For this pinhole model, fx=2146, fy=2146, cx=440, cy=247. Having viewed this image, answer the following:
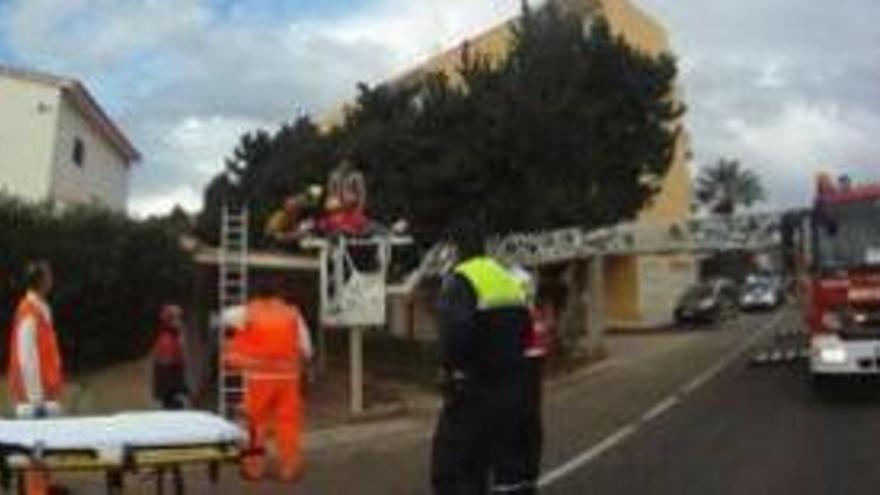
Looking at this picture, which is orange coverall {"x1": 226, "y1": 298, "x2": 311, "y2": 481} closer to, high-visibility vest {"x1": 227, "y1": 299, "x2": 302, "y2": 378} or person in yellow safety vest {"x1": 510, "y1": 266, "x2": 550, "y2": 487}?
high-visibility vest {"x1": 227, "y1": 299, "x2": 302, "y2": 378}

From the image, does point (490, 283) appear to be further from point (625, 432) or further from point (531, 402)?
point (625, 432)

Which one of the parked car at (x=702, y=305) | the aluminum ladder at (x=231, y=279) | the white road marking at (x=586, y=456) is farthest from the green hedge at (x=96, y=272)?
the parked car at (x=702, y=305)

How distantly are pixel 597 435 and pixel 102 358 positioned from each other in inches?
475

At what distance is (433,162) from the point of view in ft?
168

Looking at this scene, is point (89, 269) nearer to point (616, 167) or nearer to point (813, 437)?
point (813, 437)

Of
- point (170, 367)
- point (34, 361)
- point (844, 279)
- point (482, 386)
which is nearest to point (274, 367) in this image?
point (34, 361)

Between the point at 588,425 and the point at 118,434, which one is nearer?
the point at 118,434

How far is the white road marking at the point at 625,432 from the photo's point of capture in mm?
20422

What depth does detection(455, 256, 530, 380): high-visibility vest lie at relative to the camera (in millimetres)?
12828

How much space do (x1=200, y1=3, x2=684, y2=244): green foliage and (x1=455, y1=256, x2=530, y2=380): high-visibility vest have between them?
34.4 metres

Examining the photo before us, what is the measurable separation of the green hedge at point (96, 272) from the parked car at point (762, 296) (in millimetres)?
69401

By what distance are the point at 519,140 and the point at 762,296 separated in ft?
185

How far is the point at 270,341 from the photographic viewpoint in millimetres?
19844

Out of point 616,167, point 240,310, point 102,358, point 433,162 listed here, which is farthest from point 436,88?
point 240,310
